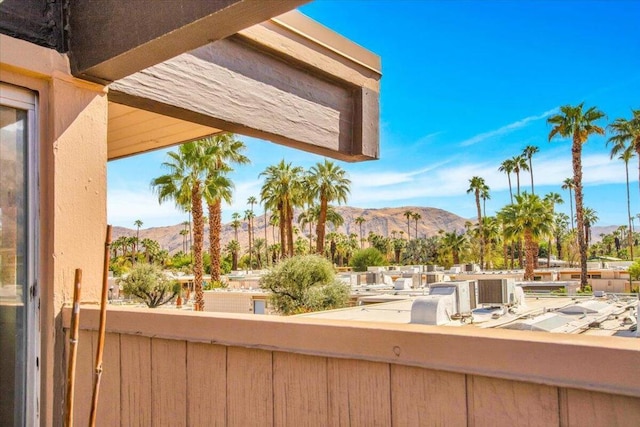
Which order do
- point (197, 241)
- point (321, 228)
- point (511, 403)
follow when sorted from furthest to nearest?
point (321, 228), point (197, 241), point (511, 403)

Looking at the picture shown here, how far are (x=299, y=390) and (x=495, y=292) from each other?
628 inches

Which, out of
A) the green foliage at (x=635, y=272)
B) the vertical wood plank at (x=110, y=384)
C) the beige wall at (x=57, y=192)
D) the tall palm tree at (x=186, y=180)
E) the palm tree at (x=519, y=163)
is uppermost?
the palm tree at (x=519, y=163)

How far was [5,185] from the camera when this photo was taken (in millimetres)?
2002

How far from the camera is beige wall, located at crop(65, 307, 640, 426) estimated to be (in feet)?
3.87

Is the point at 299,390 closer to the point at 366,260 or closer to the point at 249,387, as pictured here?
the point at 249,387

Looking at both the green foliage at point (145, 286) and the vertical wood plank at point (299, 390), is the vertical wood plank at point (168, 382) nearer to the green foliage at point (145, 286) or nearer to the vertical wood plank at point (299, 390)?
the vertical wood plank at point (299, 390)

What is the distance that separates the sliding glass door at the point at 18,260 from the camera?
2000 mm

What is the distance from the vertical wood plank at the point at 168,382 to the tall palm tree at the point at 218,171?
19.2 meters

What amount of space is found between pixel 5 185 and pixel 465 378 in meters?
1.73

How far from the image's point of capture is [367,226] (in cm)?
17975

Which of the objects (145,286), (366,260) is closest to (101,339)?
(145,286)

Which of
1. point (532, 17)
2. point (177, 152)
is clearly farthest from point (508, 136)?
point (177, 152)

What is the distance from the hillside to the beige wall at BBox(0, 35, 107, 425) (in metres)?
156

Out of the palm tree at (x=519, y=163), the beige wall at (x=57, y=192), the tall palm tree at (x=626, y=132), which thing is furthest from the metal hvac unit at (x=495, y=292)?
the palm tree at (x=519, y=163)
